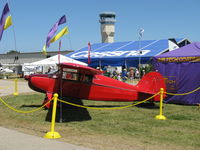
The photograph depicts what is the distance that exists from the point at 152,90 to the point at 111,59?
18732mm

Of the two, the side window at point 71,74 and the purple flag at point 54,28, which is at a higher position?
the purple flag at point 54,28

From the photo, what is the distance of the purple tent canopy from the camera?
11.7 meters

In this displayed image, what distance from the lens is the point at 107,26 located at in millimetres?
77750

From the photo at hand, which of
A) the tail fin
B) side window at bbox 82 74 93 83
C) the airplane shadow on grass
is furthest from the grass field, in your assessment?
side window at bbox 82 74 93 83

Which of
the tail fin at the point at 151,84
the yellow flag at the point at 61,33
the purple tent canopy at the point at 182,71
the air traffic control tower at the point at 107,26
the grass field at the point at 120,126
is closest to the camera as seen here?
the grass field at the point at 120,126

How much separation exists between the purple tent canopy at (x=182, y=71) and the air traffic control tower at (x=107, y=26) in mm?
62243

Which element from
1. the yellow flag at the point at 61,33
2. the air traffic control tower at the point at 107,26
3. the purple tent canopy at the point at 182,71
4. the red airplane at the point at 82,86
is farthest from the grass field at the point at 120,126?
the air traffic control tower at the point at 107,26

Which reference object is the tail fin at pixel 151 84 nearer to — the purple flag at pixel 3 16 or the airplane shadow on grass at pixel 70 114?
the airplane shadow on grass at pixel 70 114

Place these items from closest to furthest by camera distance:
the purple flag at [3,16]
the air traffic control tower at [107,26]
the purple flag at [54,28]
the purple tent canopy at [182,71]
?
the purple flag at [54,28] → the purple flag at [3,16] → the purple tent canopy at [182,71] → the air traffic control tower at [107,26]

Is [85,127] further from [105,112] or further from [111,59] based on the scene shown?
[111,59]

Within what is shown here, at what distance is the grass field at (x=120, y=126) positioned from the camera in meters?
5.96

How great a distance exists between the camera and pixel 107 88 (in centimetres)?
1030

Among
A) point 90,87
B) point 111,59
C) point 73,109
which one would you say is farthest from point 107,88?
point 111,59

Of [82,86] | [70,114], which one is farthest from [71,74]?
[70,114]
